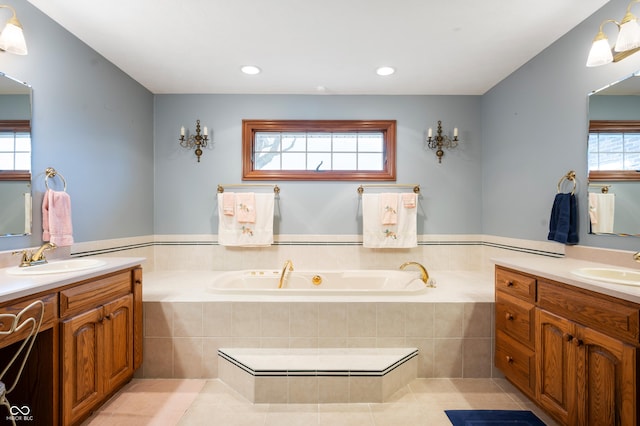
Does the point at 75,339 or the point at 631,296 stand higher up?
the point at 631,296

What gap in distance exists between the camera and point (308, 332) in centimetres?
214

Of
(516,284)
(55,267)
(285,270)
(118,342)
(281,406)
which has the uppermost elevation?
(55,267)

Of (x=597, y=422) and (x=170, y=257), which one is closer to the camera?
(x=597, y=422)

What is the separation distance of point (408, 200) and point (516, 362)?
62.3 inches

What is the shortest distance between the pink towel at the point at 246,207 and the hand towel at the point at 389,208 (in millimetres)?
1234

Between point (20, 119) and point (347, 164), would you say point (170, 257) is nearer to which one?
point (20, 119)

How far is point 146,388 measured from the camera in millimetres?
2031

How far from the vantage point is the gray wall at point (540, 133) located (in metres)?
1.97

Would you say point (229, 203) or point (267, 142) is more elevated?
point (267, 142)

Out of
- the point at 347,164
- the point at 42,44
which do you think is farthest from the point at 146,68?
the point at 347,164

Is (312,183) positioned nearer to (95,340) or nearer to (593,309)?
(95,340)

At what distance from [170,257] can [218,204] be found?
76 centimetres

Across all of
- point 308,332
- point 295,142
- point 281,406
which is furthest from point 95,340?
point 295,142

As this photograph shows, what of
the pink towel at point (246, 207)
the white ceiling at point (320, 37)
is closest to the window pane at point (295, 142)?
the white ceiling at point (320, 37)
